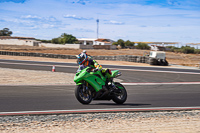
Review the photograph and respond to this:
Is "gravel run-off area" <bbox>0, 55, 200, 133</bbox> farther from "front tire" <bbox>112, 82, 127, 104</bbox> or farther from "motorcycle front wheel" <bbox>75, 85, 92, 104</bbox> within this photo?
"front tire" <bbox>112, 82, 127, 104</bbox>

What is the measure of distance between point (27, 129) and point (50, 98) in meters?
4.32

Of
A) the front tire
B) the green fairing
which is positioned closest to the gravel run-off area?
the green fairing

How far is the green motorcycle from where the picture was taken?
351 inches

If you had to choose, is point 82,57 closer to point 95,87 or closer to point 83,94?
point 95,87

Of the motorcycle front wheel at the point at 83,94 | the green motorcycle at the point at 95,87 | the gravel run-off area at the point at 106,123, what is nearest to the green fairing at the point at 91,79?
the green motorcycle at the point at 95,87

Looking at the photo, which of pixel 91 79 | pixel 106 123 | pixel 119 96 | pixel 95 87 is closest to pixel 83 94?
pixel 95 87

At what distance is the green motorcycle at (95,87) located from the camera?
891 centimetres

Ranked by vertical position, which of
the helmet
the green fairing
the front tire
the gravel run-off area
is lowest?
the gravel run-off area

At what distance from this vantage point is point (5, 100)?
9.86m

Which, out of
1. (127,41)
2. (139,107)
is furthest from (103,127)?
(127,41)

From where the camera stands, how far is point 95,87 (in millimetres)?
9109

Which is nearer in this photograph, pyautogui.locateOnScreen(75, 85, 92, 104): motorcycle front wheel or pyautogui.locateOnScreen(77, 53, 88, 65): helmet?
pyautogui.locateOnScreen(75, 85, 92, 104): motorcycle front wheel

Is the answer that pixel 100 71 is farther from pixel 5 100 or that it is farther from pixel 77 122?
pixel 5 100

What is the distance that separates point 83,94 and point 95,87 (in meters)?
0.44
